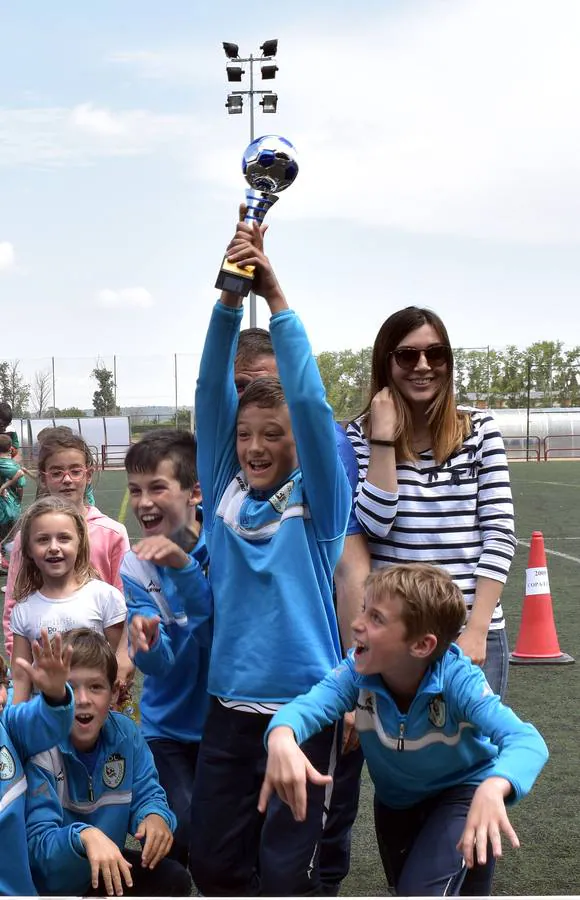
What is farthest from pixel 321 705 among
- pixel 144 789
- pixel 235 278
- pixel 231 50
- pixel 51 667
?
pixel 231 50

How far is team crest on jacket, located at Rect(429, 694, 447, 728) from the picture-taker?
264 centimetres

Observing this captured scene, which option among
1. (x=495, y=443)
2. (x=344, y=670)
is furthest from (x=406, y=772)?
(x=495, y=443)

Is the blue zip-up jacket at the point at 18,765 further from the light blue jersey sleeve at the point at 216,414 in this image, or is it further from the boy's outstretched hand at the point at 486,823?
the boy's outstretched hand at the point at 486,823

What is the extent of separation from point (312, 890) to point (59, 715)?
77cm

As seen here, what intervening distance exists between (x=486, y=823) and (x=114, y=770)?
1.33 meters

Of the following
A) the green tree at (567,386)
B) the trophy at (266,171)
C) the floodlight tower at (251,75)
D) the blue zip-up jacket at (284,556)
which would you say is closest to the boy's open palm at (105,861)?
the blue zip-up jacket at (284,556)

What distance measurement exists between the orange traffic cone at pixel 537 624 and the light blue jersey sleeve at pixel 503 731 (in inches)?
181

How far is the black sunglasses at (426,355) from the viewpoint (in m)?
3.27

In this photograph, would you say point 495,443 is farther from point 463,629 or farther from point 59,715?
point 59,715

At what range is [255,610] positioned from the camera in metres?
2.81

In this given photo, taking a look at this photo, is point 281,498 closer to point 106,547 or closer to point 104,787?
point 104,787

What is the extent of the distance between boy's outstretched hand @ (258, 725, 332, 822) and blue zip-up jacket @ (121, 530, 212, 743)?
64 cm

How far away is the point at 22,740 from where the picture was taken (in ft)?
9.58

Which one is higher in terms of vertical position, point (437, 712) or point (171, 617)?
point (171, 617)
